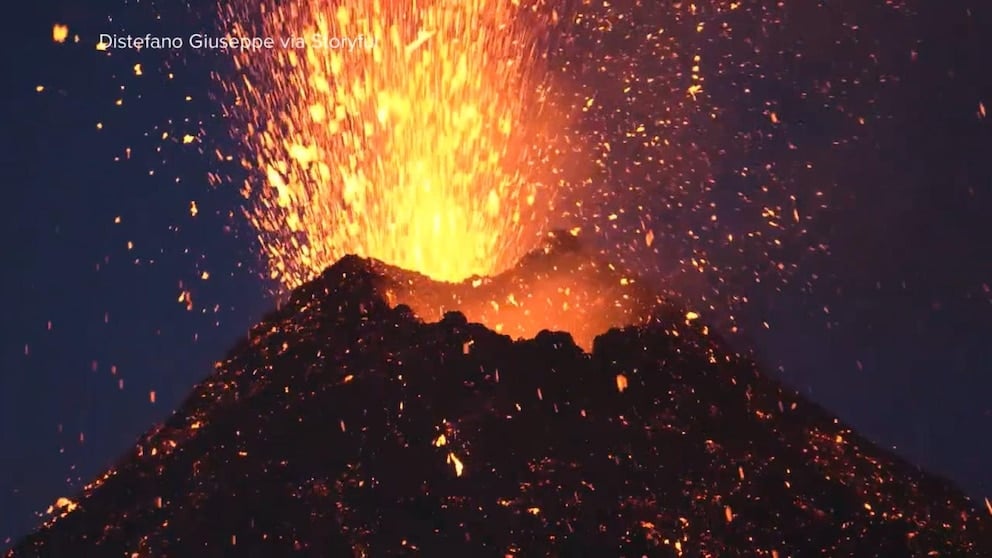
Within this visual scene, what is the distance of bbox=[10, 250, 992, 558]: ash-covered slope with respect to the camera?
7797 mm

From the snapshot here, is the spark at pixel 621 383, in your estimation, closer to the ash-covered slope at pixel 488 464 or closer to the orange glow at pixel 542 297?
the ash-covered slope at pixel 488 464

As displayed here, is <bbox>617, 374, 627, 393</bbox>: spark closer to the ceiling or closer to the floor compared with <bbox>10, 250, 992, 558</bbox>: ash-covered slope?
closer to the ceiling

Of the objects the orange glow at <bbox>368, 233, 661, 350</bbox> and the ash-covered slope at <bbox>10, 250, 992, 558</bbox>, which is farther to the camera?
the orange glow at <bbox>368, 233, 661, 350</bbox>

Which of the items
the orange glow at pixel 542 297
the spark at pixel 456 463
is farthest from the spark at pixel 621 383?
Answer: the spark at pixel 456 463

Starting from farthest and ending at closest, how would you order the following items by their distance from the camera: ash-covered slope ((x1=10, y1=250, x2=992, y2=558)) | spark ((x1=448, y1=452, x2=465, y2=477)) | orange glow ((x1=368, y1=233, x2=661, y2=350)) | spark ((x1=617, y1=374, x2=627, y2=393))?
orange glow ((x1=368, y1=233, x2=661, y2=350)) → spark ((x1=617, y1=374, x2=627, y2=393)) → spark ((x1=448, y1=452, x2=465, y2=477)) → ash-covered slope ((x1=10, y1=250, x2=992, y2=558))

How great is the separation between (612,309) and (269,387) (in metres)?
3.95

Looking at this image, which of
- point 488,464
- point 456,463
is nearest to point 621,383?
point 488,464

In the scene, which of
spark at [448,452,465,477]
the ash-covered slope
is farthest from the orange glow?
spark at [448,452,465,477]

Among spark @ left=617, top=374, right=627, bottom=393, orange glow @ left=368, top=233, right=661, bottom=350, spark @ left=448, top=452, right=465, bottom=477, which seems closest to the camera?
spark @ left=448, top=452, right=465, bottom=477

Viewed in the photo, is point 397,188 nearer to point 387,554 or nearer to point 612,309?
point 612,309

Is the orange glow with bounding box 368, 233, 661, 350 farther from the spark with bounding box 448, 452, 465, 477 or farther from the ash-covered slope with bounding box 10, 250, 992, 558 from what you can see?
the spark with bounding box 448, 452, 465, 477

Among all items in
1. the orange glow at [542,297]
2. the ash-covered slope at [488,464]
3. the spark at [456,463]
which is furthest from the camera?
the orange glow at [542,297]

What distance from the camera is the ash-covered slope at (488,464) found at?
307 inches

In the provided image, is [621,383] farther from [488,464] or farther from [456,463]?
[456,463]
